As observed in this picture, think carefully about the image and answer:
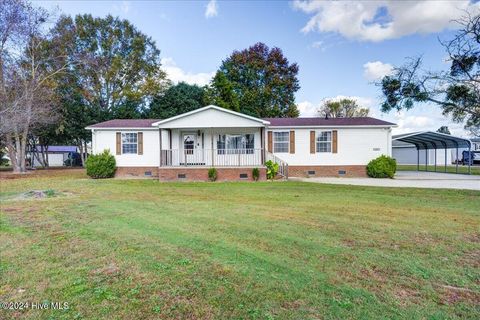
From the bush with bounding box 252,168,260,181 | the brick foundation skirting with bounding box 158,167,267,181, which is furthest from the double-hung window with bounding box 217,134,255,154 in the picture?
the bush with bounding box 252,168,260,181

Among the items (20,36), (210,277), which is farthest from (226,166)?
(20,36)

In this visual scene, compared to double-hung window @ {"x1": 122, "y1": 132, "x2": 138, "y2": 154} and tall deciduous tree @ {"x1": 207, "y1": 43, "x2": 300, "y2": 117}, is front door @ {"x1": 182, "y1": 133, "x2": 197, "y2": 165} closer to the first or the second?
double-hung window @ {"x1": 122, "y1": 132, "x2": 138, "y2": 154}

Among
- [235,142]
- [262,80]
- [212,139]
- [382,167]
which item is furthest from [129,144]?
[262,80]

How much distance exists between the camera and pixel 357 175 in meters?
18.5

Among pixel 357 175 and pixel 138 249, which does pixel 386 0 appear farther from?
pixel 138 249

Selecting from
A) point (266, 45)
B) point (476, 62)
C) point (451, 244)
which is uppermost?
point (266, 45)

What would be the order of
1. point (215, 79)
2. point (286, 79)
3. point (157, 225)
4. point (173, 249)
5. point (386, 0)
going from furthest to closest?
point (286, 79) → point (215, 79) → point (386, 0) → point (157, 225) → point (173, 249)

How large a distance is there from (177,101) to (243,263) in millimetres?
29794

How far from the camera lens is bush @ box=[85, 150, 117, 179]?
57.5 feet

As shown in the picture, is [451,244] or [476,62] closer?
[451,244]

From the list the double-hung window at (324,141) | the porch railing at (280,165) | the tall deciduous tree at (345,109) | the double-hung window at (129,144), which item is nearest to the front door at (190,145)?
the double-hung window at (129,144)

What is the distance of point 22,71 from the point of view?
75.0ft

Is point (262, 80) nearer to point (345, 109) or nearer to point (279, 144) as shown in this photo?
point (345, 109)

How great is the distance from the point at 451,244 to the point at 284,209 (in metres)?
3.85
